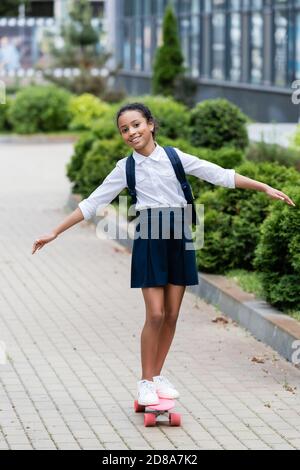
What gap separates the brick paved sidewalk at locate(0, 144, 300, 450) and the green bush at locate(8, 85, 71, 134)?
55.4 ft

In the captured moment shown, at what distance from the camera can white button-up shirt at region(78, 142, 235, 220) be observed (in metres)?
6.98

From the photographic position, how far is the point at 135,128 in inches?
274

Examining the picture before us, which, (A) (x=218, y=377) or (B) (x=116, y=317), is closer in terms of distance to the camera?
(A) (x=218, y=377)

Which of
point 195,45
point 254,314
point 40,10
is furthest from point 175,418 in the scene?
point 40,10

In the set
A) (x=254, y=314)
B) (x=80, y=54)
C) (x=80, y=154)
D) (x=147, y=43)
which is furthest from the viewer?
(x=147, y=43)

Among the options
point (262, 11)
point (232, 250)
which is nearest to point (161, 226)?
point (232, 250)

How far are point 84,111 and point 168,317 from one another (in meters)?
23.7

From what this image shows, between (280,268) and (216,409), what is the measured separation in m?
2.37

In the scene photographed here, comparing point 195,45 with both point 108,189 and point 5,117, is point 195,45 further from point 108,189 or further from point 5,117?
point 108,189

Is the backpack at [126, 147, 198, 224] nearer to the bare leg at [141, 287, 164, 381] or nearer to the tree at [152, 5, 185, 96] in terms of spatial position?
the bare leg at [141, 287, 164, 381]

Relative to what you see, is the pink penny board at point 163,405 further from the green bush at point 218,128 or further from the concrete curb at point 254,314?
the green bush at point 218,128

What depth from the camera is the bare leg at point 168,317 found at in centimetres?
707
